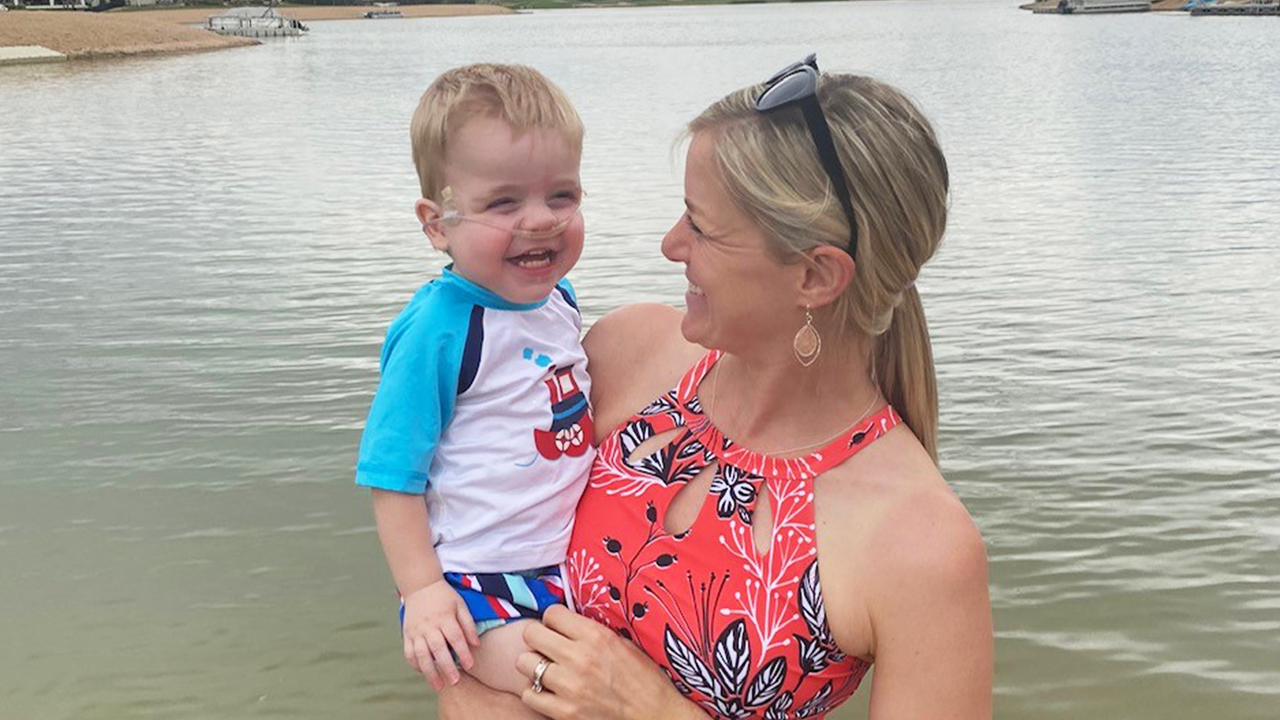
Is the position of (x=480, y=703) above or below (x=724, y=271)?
below

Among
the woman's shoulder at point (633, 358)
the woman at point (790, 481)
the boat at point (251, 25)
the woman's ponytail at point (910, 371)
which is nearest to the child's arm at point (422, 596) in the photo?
the woman at point (790, 481)

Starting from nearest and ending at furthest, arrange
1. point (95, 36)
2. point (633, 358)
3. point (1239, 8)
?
point (633, 358), point (95, 36), point (1239, 8)

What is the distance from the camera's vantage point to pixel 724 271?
7.07 ft

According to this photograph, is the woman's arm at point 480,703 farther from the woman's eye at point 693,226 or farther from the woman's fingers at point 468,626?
the woman's eye at point 693,226

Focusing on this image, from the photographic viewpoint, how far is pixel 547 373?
239cm

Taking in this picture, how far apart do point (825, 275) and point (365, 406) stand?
4593mm

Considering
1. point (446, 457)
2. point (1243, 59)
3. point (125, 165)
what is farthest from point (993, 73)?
point (446, 457)

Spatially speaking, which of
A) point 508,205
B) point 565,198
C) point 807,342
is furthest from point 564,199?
point 807,342

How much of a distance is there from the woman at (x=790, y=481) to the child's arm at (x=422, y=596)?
0.33ft

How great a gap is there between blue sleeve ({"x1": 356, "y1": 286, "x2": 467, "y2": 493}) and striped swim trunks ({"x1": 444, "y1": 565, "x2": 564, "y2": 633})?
198mm

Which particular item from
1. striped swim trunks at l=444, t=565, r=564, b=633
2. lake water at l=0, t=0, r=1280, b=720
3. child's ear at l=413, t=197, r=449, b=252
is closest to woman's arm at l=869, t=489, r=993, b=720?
striped swim trunks at l=444, t=565, r=564, b=633

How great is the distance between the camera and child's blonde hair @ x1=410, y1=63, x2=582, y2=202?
7.38 ft

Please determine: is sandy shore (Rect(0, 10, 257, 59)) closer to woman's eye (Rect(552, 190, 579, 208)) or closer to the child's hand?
woman's eye (Rect(552, 190, 579, 208))

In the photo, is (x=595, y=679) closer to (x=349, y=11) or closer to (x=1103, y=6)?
(x=1103, y=6)
